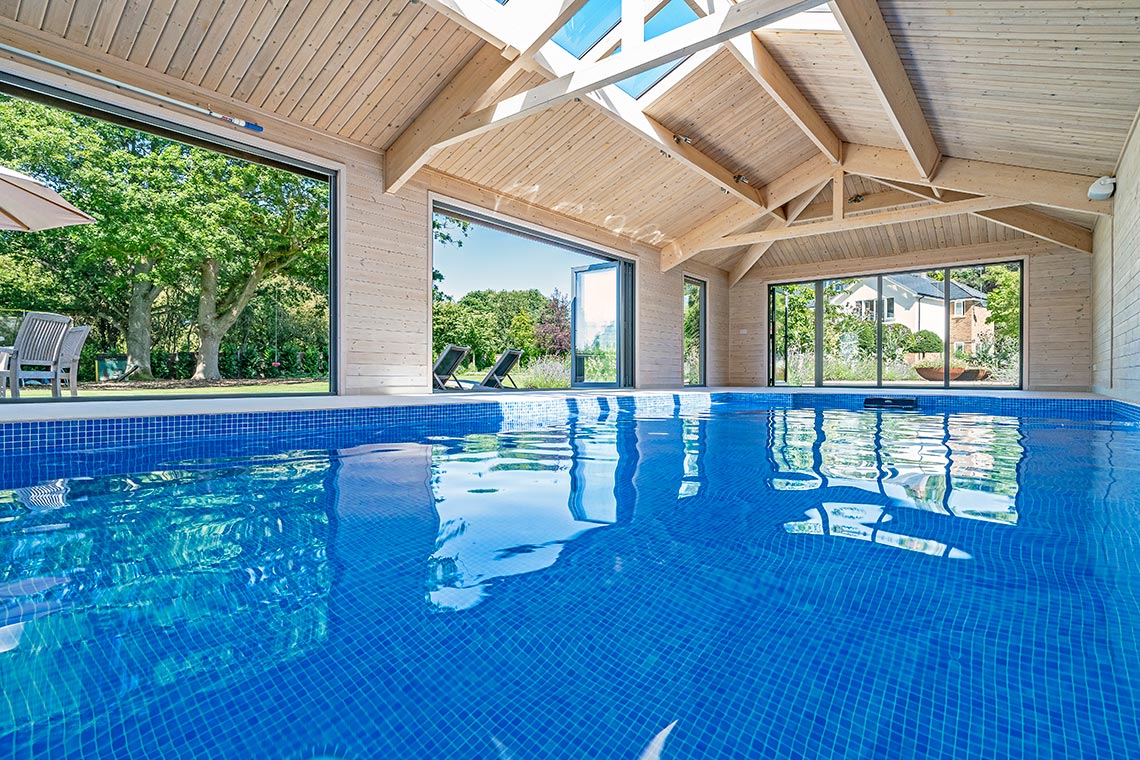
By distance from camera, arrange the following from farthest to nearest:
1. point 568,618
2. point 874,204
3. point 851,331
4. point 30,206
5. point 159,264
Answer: point 851,331 < point 874,204 < point 159,264 < point 30,206 < point 568,618

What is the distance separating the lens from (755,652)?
1238 mm

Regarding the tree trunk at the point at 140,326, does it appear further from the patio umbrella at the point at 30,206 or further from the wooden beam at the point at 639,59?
the wooden beam at the point at 639,59

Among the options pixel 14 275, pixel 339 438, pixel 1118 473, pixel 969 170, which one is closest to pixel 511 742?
pixel 1118 473

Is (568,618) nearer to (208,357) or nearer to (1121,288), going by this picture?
(208,357)

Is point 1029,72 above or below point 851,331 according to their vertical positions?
above

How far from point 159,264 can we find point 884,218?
8350mm

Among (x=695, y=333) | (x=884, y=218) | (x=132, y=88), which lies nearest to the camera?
(x=132, y=88)

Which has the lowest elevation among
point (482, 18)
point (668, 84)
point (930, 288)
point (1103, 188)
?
point (930, 288)

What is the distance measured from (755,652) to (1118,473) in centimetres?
290

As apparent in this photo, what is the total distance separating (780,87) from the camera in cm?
582

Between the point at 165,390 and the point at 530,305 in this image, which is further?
the point at 530,305

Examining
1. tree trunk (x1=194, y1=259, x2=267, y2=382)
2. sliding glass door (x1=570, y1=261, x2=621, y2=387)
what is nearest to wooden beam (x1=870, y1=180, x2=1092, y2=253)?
sliding glass door (x1=570, y1=261, x2=621, y2=387)

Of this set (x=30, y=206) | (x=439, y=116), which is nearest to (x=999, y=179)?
(x=439, y=116)

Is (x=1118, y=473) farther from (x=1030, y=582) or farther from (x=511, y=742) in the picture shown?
(x=511, y=742)
